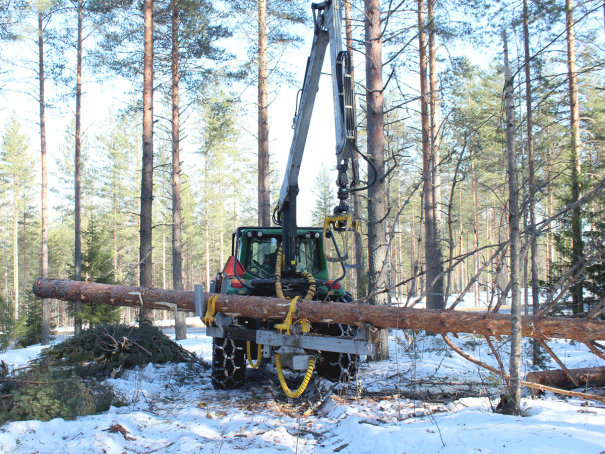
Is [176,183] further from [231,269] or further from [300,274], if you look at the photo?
[300,274]

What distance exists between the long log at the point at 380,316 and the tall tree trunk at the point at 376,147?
2.66m

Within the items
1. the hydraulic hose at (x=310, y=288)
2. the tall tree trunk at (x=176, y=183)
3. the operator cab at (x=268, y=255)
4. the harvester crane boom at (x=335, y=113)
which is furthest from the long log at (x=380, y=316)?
the tall tree trunk at (x=176, y=183)

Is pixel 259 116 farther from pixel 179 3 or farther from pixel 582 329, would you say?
pixel 582 329

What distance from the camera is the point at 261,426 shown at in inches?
183

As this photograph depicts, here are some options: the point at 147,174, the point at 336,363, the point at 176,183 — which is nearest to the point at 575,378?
the point at 336,363

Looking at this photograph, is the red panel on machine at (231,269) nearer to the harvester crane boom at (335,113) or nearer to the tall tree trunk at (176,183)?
the harvester crane boom at (335,113)

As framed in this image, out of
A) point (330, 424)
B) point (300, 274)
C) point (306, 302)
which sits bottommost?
point (330, 424)

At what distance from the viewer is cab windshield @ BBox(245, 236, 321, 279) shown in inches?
274

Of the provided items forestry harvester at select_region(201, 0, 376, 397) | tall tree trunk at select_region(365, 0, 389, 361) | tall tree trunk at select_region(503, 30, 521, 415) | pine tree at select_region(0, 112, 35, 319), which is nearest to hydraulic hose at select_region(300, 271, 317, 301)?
forestry harvester at select_region(201, 0, 376, 397)

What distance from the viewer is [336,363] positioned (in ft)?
19.7

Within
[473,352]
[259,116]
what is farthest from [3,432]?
[259,116]

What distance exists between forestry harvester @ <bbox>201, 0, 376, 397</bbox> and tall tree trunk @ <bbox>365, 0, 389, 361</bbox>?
49.1 inches

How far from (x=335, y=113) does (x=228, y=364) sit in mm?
4029

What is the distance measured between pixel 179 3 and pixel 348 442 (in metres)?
14.3
